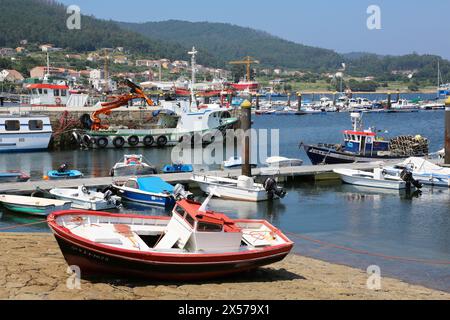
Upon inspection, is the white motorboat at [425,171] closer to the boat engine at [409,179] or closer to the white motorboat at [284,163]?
the boat engine at [409,179]

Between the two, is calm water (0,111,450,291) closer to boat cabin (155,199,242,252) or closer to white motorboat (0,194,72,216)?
white motorboat (0,194,72,216)

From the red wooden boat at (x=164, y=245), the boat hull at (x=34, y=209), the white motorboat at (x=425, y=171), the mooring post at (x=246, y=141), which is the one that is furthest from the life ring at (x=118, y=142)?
the red wooden boat at (x=164, y=245)

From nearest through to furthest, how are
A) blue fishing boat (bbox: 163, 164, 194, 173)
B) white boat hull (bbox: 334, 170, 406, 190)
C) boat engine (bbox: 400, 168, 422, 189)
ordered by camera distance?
boat engine (bbox: 400, 168, 422, 189) → white boat hull (bbox: 334, 170, 406, 190) → blue fishing boat (bbox: 163, 164, 194, 173)

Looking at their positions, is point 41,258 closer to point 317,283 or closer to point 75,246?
point 75,246

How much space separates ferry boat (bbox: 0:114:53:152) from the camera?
4881 centimetres

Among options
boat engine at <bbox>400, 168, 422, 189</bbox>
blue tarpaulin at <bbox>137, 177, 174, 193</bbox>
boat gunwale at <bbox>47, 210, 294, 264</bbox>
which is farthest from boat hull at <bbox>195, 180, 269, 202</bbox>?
boat gunwale at <bbox>47, 210, 294, 264</bbox>

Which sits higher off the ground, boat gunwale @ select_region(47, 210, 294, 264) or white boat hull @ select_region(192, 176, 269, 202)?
boat gunwale @ select_region(47, 210, 294, 264)

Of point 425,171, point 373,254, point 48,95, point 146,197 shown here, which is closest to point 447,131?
point 425,171

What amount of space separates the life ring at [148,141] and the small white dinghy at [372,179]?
24.1 metres

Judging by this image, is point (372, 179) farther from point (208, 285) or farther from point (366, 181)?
point (208, 285)

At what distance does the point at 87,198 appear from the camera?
24609 mm

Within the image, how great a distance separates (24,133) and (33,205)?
27.6 m

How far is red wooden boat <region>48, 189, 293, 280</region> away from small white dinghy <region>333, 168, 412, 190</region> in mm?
16686

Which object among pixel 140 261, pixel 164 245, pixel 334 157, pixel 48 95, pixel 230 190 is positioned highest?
pixel 48 95
